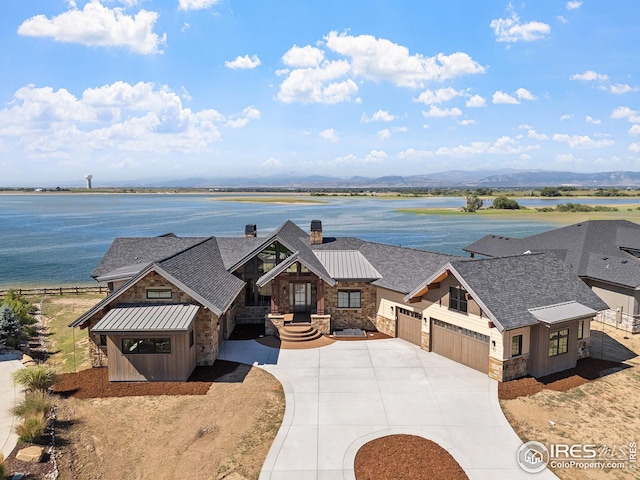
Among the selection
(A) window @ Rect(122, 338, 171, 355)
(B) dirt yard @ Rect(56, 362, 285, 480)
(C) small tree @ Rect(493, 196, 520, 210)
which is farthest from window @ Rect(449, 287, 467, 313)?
(C) small tree @ Rect(493, 196, 520, 210)

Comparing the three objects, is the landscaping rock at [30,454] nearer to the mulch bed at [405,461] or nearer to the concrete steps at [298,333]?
the mulch bed at [405,461]

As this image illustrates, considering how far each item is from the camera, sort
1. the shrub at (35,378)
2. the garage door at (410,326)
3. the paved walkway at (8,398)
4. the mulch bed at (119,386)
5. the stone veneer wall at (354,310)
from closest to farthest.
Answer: the paved walkway at (8,398)
the shrub at (35,378)
the mulch bed at (119,386)
the garage door at (410,326)
the stone veneer wall at (354,310)

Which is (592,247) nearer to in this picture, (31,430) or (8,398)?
(31,430)

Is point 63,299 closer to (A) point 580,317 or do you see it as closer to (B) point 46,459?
(B) point 46,459

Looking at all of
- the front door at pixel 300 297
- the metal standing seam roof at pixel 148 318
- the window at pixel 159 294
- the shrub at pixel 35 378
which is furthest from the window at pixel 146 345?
the front door at pixel 300 297

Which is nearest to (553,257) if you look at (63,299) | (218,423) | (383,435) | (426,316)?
(426,316)

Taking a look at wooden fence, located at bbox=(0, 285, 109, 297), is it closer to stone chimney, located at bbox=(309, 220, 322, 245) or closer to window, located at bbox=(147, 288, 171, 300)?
stone chimney, located at bbox=(309, 220, 322, 245)

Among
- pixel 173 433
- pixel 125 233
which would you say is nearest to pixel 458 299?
pixel 173 433
